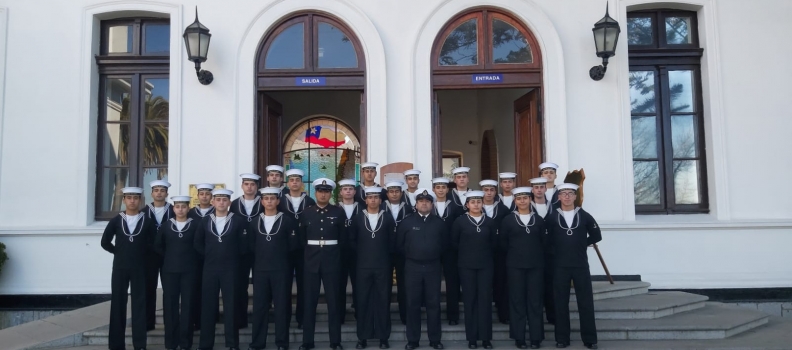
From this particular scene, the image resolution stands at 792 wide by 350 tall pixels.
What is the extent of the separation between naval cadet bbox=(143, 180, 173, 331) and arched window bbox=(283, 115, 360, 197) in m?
7.23

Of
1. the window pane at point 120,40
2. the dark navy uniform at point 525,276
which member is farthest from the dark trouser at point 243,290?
the window pane at point 120,40

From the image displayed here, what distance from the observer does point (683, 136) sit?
10.3 meters

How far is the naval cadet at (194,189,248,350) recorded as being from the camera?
6902 millimetres

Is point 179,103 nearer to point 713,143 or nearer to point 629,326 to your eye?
point 629,326

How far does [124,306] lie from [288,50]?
14.9 ft

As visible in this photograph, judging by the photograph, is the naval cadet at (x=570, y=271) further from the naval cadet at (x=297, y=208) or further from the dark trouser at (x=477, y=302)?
the naval cadet at (x=297, y=208)

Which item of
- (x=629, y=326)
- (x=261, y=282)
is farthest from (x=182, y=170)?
(x=629, y=326)

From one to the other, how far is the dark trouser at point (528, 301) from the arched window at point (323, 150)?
26.8ft

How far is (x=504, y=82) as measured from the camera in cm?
980

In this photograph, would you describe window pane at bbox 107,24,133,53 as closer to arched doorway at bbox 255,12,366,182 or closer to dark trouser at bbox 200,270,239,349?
arched doorway at bbox 255,12,366,182

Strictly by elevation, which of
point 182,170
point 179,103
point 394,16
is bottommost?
point 182,170

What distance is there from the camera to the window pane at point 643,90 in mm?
10289

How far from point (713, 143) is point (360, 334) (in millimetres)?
6285

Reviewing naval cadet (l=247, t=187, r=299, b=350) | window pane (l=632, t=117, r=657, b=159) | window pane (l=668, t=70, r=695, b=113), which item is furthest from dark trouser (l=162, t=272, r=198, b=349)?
window pane (l=668, t=70, r=695, b=113)
